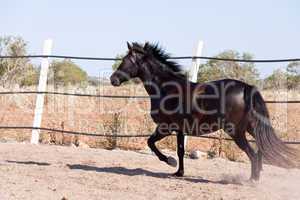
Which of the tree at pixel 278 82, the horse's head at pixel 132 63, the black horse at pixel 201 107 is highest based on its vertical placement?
the tree at pixel 278 82

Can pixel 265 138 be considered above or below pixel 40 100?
below

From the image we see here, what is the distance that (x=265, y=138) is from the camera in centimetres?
619

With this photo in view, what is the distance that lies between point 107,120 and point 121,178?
3781mm

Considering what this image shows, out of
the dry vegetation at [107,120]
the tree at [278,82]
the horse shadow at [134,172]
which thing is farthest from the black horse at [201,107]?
the tree at [278,82]

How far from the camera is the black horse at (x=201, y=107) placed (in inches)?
243

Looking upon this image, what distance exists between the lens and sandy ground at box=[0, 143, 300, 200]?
5.23m

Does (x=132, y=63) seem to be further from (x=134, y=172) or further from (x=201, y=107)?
(x=134, y=172)

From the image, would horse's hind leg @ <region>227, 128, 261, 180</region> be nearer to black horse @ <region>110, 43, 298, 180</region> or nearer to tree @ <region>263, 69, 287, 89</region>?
black horse @ <region>110, 43, 298, 180</region>

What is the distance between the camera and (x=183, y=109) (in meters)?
6.43

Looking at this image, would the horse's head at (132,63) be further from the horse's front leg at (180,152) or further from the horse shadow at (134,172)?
the horse shadow at (134,172)

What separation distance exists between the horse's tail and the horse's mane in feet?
3.71

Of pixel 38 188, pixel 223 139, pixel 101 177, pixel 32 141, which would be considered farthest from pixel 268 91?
pixel 38 188

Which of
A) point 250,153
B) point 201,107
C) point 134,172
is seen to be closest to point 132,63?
point 201,107

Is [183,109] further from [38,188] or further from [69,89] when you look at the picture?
[69,89]
